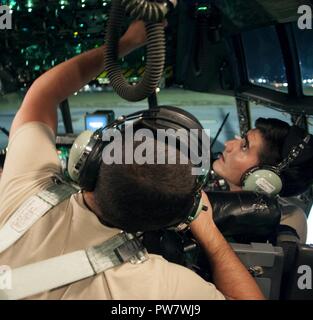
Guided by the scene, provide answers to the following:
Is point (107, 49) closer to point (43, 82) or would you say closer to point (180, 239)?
point (43, 82)

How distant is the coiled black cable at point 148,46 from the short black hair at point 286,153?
1.22 m

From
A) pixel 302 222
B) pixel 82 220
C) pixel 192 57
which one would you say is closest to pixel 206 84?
pixel 192 57

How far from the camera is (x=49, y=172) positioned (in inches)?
38.1

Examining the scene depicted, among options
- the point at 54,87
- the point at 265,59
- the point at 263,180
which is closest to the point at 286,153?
the point at 263,180

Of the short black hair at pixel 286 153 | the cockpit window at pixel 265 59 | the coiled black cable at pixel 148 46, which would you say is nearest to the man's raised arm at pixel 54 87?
the coiled black cable at pixel 148 46

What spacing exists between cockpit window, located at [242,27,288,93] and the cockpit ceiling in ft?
0.89

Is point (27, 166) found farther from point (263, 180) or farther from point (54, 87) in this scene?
point (263, 180)

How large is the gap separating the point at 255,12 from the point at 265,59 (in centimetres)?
111

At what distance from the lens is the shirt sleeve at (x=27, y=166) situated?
90cm

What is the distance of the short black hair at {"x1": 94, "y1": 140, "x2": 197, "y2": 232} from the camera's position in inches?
28.6

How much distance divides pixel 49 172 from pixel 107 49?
14.9 inches

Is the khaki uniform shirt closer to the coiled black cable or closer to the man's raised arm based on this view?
the man's raised arm

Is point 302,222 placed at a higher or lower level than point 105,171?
lower

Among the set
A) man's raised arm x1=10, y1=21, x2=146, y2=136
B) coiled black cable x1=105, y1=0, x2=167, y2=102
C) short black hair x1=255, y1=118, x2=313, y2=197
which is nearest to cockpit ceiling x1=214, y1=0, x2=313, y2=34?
short black hair x1=255, y1=118, x2=313, y2=197
